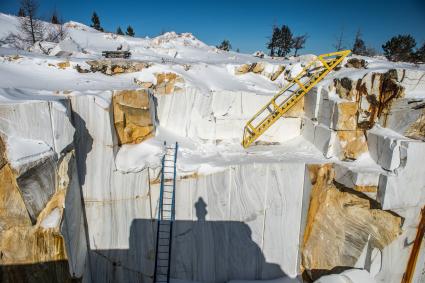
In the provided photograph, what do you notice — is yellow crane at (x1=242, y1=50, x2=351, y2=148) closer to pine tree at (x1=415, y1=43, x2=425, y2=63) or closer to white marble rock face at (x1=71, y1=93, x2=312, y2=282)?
white marble rock face at (x1=71, y1=93, x2=312, y2=282)

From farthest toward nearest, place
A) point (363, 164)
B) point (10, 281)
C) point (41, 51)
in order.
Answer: point (41, 51), point (363, 164), point (10, 281)

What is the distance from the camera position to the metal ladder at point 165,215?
6270mm

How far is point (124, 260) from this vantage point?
646 centimetres

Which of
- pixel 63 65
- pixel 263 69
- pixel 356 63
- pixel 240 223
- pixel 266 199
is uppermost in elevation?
pixel 356 63

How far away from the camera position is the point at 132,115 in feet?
21.2

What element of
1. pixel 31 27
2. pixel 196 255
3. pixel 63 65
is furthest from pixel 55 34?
pixel 196 255

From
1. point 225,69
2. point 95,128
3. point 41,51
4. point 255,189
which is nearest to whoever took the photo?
point 95,128

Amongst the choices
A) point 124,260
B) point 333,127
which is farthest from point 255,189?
point 124,260

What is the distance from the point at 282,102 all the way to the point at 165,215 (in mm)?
4757

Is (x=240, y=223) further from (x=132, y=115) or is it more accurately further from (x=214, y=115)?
(x=132, y=115)

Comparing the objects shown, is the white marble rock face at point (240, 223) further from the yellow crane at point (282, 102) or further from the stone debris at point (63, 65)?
the stone debris at point (63, 65)

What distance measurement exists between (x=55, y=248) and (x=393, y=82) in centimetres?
784

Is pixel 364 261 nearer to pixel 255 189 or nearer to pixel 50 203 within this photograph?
pixel 255 189

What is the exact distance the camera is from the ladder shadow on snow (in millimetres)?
6430
